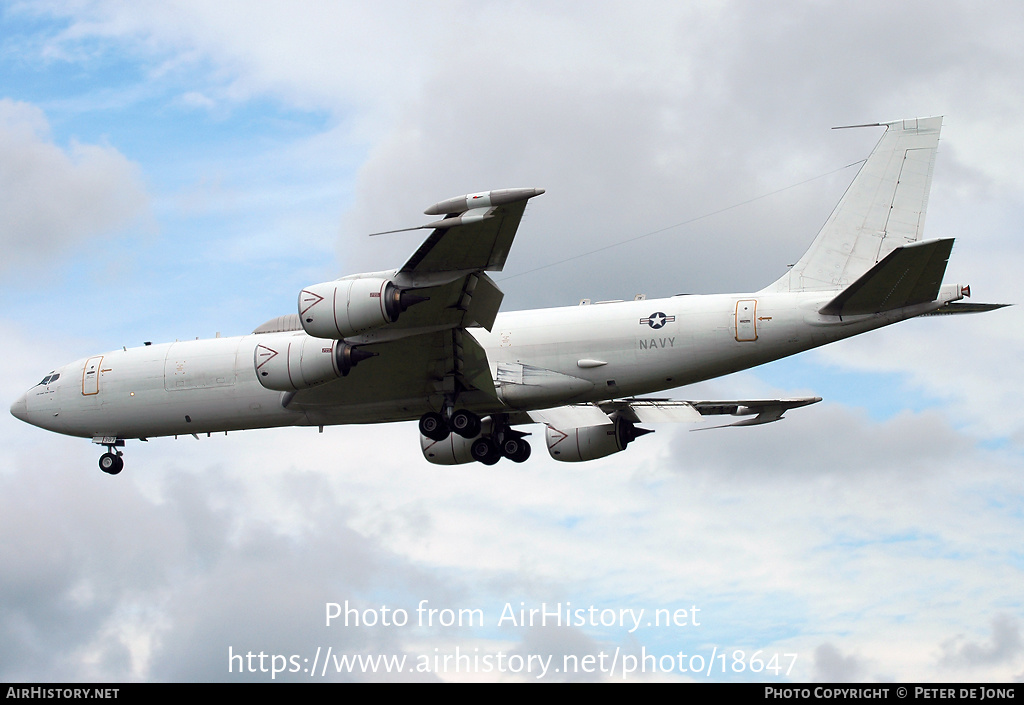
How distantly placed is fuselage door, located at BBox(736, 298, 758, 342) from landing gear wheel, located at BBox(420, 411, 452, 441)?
7.52 m

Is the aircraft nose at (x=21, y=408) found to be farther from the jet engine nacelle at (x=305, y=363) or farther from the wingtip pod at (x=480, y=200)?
the wingtip pod at (x=480, y=200)

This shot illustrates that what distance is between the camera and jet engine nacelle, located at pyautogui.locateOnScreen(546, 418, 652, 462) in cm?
3469

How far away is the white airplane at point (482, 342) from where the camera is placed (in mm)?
25875

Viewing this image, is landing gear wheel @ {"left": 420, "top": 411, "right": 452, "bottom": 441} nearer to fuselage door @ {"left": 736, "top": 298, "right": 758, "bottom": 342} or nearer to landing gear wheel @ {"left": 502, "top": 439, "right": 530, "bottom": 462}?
landing gear wheel @ {"left": 502, "top": 439, "right": 530, "bottom": 462}

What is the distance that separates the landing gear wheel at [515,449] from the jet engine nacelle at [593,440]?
1973 mm

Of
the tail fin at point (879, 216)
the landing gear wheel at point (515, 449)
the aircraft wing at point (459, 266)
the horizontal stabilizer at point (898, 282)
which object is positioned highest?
the tail fin at point (879, 216)

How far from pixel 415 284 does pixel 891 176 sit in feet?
40.9

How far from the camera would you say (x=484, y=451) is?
108 ft

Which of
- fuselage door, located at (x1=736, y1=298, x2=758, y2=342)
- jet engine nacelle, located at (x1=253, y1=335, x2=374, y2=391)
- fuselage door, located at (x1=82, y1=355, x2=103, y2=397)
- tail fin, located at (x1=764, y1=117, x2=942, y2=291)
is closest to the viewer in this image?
fuselage door, located at (x1=736, y1=298, x2=758, y2=342)

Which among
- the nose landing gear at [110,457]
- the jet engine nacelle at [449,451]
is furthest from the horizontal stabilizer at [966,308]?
the nose landing gear at [110,457]

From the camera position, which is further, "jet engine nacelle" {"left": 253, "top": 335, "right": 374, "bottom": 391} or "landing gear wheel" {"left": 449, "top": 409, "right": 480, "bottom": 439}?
"landing gear wheel" {"left": 449, "top": 409, "right": 480, "bottom": 439}

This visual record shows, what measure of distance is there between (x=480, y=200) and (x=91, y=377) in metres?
15.0

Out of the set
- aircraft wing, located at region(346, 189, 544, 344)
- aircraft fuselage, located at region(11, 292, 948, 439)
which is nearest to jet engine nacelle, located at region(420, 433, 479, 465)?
aircraft fuselage, located at region(11, 292, 948, 439)

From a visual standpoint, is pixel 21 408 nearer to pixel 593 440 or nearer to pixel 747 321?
pixel 593 440
